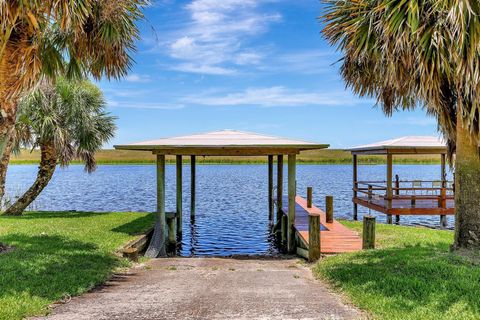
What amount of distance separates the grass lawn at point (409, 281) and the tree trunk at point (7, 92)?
21.1 feet

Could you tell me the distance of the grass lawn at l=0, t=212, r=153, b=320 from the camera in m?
5.99

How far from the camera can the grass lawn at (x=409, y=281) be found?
17.5ft

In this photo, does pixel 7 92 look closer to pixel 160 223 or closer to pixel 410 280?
pixel 160 223

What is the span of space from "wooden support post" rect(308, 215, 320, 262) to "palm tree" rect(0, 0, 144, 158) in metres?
5.86

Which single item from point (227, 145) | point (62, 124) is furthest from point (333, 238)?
point (62, 124)

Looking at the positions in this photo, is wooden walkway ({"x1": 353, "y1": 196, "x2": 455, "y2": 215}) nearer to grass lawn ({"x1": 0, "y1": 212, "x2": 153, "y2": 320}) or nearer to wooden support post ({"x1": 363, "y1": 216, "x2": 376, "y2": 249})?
wooden support post ({"x1": 363, "y1": 216, "x2": 376, "y2": 249})

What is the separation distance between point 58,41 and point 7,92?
2.42 m

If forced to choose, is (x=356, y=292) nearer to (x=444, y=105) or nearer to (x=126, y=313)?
(x=126, y=313)

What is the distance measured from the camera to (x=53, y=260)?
328 inches

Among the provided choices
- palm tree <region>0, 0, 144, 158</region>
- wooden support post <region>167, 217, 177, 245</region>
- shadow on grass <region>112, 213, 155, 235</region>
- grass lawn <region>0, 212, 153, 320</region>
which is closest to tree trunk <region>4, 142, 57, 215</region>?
grass lawn <region>0, 212, 153, 320</region>

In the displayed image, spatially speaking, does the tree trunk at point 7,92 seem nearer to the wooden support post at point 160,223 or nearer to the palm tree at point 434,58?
the wooden support post at point 160,223

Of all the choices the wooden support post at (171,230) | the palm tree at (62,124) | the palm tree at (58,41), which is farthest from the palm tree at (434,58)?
the palm tree at (62,124)

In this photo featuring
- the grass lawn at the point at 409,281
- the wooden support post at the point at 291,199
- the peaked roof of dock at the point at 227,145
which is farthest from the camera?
the wooden support post at the point at 291,199

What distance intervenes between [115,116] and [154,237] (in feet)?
27.5
